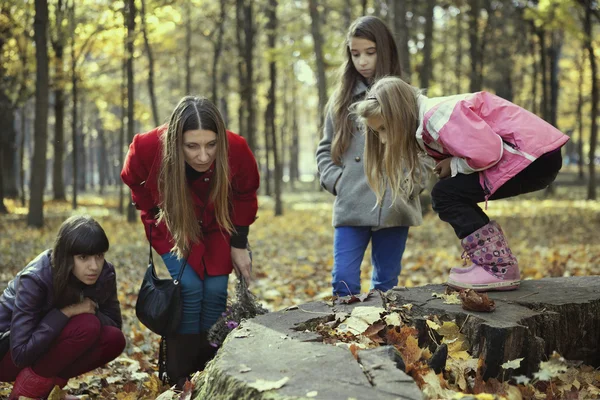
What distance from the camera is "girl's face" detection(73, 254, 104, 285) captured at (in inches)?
131

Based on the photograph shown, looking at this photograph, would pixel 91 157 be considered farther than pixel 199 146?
Yes

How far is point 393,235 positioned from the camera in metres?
3.94

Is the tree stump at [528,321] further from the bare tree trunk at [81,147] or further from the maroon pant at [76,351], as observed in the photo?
the bare tree trunk at [81,147]

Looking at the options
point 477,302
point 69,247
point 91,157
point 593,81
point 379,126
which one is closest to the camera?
point 477,302

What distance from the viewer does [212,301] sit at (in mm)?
3627

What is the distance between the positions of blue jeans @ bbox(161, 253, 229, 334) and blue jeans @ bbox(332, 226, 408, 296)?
0.77m

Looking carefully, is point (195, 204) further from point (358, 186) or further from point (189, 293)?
point (358, 186)

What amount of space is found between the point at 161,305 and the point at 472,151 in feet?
6.33

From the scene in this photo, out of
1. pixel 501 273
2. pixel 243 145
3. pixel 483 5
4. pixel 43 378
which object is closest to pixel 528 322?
pixel 501 273

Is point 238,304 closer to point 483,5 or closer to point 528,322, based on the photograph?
point 528,322

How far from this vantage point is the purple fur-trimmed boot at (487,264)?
312 centimetres

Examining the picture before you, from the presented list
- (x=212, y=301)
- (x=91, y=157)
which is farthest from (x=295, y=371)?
(x=91, y=157)

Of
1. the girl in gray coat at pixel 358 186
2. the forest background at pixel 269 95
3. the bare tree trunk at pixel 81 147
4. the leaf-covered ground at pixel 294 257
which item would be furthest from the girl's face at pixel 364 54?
the bare tree trunk at pixel 81 147

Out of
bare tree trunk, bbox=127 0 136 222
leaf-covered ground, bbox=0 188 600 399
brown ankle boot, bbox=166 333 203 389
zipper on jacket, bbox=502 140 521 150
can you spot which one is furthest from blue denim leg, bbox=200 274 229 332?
bare tree trunk, bbox=127 0 136 222
